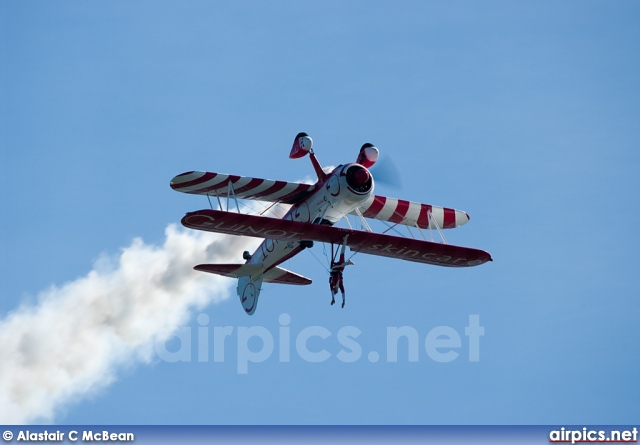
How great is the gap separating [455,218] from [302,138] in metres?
7.26

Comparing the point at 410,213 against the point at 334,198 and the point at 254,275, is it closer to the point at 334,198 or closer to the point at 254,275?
the point at 334,198

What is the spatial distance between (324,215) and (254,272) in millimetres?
6882

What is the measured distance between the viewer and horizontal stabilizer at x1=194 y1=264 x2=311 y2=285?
5950cm

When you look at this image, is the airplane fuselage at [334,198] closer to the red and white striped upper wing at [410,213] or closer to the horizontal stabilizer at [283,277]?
the horizontal stabilizer at [283,277]

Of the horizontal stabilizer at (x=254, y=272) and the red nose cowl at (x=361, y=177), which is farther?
the horizontal stabilizer at (x=254, y=272)

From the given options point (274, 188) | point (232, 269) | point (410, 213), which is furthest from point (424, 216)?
point (232, 269)

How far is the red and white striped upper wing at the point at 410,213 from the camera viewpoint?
5778 centimetres

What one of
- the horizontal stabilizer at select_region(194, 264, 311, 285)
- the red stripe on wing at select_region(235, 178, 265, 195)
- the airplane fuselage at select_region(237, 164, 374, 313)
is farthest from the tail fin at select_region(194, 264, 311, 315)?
the red stripe on wing at select_region(235, 178, 265, 195)

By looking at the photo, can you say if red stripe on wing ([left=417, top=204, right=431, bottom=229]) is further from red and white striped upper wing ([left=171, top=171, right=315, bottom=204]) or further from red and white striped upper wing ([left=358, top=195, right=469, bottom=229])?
red and white striped upper wing ([left=171, top=171, right=315, bottom=204])

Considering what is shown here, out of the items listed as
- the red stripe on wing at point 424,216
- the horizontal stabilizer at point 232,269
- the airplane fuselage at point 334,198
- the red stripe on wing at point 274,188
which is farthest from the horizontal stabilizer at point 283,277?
the red stripe on wing at point 274,188

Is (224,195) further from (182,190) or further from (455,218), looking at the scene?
(455,218)

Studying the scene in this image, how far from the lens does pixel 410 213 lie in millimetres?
58125

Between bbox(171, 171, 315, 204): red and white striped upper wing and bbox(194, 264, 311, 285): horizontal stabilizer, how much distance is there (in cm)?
470

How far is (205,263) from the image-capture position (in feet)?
203
